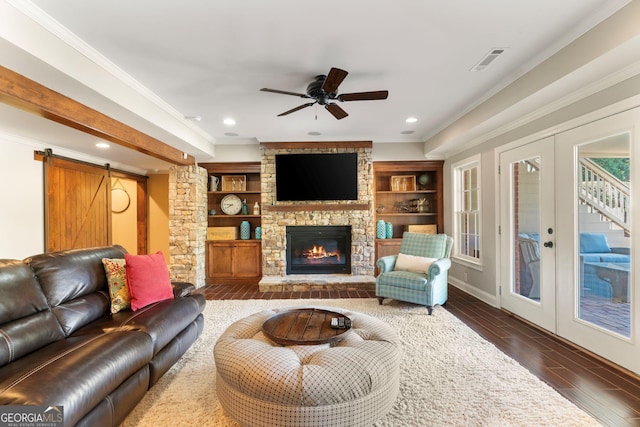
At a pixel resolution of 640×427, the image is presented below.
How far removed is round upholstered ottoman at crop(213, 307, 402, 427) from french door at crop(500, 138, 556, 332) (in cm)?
236

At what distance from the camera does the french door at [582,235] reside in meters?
2.29

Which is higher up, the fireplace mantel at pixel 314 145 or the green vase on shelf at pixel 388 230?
the fireplace mantel at pixel 314 145

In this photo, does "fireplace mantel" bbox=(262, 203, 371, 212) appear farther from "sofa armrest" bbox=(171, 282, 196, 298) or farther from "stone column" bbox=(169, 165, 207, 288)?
"sofa armrest" bbox=(171, 282, 196, 298)

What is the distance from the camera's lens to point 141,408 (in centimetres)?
187

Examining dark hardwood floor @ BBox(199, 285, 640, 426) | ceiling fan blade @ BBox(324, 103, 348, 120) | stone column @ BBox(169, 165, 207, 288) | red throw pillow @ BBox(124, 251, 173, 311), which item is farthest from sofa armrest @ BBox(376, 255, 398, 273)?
stone column @ BBox(169, 165, 207, 288)

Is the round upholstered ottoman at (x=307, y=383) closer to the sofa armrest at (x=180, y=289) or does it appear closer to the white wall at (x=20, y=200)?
the sofa armrest at (x=180, y=289)

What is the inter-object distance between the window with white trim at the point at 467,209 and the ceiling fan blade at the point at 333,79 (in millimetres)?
2919

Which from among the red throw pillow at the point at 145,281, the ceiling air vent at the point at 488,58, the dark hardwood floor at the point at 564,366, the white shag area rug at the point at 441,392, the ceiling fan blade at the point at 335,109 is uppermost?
the ceiling air vent at the point at 488,58

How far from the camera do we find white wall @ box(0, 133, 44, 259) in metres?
4.08

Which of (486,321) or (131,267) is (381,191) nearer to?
(486,321)

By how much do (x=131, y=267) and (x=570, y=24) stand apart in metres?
3.97

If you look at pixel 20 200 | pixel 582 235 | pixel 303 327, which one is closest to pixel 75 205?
pixel 20 200

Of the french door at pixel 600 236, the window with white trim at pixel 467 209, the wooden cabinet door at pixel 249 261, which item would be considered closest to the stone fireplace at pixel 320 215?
the wooden cabinet door at pixel 249 261

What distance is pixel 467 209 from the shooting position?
4.89 metres
